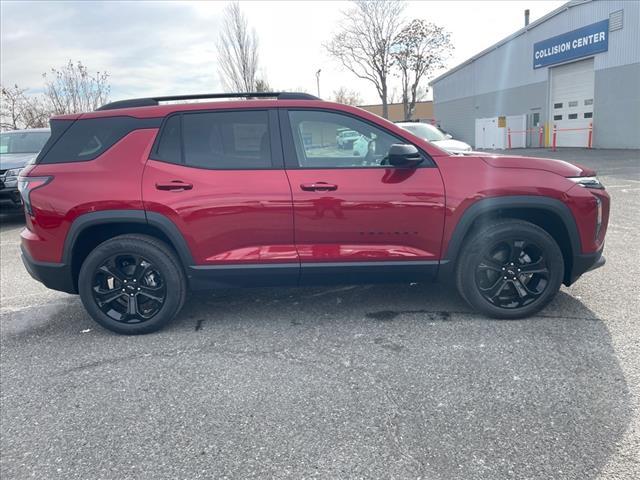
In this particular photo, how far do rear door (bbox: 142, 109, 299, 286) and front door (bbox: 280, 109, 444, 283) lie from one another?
0.40 ft

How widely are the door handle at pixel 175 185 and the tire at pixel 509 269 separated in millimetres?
2174

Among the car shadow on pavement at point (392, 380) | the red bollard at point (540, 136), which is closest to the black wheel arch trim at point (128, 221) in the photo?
the car shadow on pavement at point (392, 380)

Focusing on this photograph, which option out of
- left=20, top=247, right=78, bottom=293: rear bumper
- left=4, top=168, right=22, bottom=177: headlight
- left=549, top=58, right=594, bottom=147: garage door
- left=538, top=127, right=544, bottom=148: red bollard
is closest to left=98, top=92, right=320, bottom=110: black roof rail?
left=20, top=247, right=78, bottom=293: rear bumper

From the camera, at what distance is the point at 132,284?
12.3ft

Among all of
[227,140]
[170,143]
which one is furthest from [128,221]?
[227,140]

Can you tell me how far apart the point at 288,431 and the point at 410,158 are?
6.71 ft

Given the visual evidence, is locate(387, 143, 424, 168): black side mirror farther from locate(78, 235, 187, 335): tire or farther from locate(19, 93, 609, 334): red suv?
locate(78, 235, 187, 335): tire

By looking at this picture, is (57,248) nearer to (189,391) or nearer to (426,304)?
(189,391)

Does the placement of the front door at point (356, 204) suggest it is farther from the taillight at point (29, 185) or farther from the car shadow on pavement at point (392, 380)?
the taillight at point (29, 185)

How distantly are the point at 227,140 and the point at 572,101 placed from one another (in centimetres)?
2331

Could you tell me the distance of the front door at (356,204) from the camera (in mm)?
3494

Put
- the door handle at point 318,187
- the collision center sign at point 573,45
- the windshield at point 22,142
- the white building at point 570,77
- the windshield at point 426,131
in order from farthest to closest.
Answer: the collision center sign at point 573,45 < the white building at point 570,77 < the windshield at point 426,131 < the windshield at point 22,142 < the door handle at point 318,187

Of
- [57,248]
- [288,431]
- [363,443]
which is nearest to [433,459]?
[363,443]

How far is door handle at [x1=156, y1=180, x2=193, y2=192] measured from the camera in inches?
139
